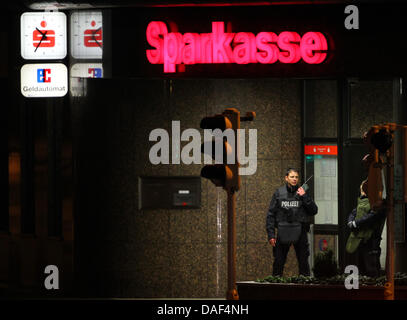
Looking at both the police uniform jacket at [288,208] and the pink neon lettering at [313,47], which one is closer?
the police uniform jacket at [288,208]

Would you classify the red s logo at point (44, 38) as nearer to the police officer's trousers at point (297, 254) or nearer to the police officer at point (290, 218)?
the police officer at point (290, 218)

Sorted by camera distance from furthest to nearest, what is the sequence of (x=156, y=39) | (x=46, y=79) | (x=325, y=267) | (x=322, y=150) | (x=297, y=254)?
(x=322, y=150) < (x=46, y=79) < (x=156, y=39) < (x=297, y=254) < (x=325, y=267)

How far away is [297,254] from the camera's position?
13461 mm

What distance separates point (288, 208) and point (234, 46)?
110 inches

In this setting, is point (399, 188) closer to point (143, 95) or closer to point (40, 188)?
point (143, 95)

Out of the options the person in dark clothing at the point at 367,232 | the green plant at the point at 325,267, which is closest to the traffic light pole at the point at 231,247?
the green plant at the point at 325,267

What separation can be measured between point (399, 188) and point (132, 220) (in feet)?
14.3

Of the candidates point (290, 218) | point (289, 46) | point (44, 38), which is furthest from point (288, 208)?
point (44, 38)

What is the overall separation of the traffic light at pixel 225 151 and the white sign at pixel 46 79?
446 centimetres

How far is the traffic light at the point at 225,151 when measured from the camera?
10.0 metres

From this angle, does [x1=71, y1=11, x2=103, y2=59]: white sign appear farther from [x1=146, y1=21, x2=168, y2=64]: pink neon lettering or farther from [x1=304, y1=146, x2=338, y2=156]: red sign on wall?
[x1=304, y1=146, x2=338, y2=156]: red sign on wall

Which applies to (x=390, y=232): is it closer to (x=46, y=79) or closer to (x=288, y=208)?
(x=288, y=208)

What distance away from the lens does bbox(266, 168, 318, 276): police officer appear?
43.6ft

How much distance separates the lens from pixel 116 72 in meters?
14.1
